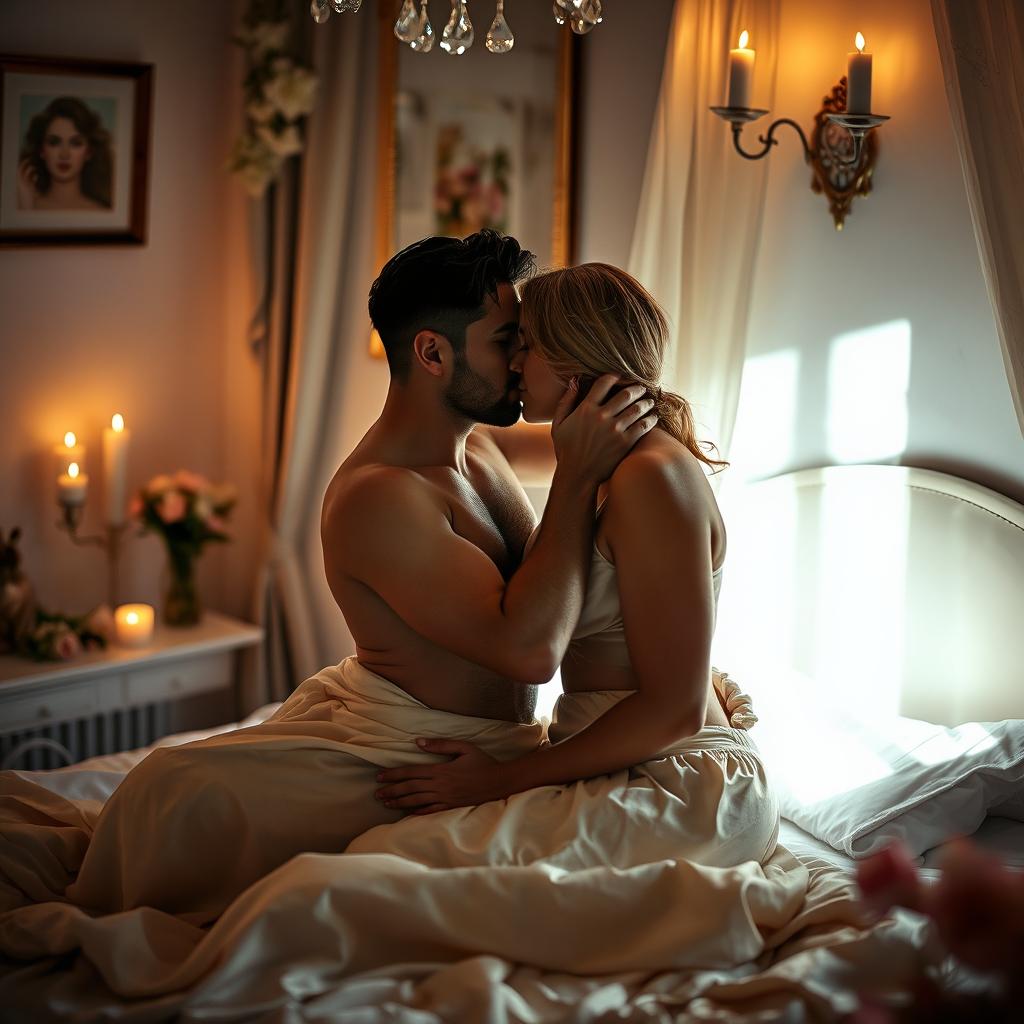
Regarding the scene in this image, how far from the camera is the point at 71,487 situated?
11.8 ft

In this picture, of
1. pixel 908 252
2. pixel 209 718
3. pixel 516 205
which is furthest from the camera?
pixel 209 718

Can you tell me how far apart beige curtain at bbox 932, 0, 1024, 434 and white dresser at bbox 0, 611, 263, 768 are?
2523 millimetres

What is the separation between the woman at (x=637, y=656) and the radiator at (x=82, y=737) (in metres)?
1.90

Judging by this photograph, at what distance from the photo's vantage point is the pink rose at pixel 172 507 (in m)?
3.67

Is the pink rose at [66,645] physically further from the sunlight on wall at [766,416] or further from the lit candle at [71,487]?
the sunlight on wall at [766,416]

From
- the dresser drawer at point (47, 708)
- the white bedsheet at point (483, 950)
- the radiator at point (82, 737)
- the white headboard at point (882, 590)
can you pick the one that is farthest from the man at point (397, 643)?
the radiator at point (82, 737)

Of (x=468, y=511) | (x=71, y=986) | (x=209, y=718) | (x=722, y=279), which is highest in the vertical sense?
(x=722, y=279)

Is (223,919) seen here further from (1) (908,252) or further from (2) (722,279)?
(1) (908,252)

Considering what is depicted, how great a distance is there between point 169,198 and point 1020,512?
2.80 m

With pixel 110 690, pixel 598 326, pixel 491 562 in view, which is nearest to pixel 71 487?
pixel 110 690

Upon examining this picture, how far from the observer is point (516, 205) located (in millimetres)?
3494

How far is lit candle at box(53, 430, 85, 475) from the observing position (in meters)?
3.63

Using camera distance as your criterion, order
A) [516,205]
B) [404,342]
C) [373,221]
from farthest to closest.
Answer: [373,221] → [516,205] → [404,342]

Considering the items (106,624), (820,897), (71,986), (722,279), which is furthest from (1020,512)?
(106,624)
